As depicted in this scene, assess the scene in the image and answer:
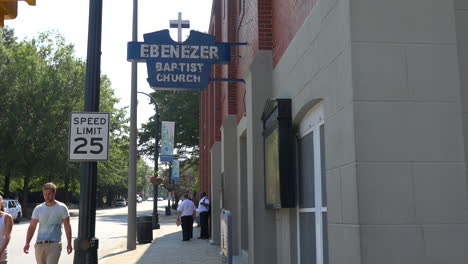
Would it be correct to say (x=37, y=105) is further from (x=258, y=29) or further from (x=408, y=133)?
(x=408, y=133)

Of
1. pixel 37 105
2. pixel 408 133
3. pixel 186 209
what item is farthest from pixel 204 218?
pixel 37 105

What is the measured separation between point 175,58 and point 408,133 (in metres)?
6.34

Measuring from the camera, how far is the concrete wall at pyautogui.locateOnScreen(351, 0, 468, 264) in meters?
4.20

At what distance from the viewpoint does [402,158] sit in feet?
14.1

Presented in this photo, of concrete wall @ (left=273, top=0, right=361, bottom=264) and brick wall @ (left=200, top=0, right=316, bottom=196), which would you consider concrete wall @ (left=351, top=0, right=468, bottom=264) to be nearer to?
concrete wall @ (left=273, top=0, right=361, bottom=264)

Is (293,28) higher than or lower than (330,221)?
higher

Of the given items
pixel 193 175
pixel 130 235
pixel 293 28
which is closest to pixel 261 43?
pixel 293 28

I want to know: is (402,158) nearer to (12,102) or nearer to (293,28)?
(293,28)

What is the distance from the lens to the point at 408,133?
171 inches

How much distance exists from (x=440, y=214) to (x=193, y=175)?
Result: 59.7m

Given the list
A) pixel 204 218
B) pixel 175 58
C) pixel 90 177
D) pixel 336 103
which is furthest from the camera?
pixel 204 218

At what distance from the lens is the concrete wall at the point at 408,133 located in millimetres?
4195

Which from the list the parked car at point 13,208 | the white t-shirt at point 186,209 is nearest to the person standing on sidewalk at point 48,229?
the white t-shirt at point 186,209

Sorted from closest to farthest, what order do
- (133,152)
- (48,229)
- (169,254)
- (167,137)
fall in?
(48,229) < (169,254) < (133,152) < (167,137)
